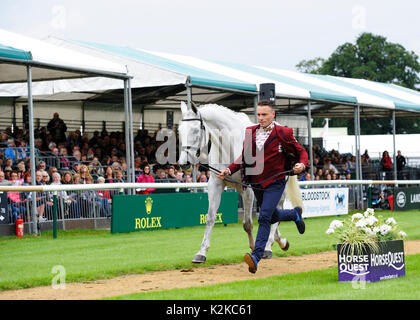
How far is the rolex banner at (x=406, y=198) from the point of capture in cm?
2394

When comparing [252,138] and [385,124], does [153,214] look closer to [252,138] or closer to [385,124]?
[252,138]

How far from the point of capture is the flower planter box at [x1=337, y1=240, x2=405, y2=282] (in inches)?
303

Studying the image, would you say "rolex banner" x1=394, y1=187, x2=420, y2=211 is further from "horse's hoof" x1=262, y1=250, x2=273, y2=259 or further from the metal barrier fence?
"horse's hoof" x1=262, y1=250, x2=273, y2=259

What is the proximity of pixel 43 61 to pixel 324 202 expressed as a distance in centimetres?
974

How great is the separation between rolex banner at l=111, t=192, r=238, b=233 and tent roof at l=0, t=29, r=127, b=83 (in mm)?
3520

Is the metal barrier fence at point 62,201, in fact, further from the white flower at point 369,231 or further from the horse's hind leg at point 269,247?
the white flower at point 369,231

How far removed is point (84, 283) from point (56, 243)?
503 cm

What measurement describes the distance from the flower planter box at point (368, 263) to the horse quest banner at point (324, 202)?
11336 mm

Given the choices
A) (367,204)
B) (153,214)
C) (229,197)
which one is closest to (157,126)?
(367,204)

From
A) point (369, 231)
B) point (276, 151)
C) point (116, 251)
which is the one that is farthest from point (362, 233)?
point (116, 251)

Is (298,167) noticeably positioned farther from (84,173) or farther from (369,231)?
(84,173)

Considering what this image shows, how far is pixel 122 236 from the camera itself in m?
14.9

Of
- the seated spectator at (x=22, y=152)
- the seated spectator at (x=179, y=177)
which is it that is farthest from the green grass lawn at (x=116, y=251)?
the seated spectator at (x=22, y=152)

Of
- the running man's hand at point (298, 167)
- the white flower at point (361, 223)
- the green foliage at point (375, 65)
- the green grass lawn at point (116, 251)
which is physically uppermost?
the green foliage at point (375, 65)
